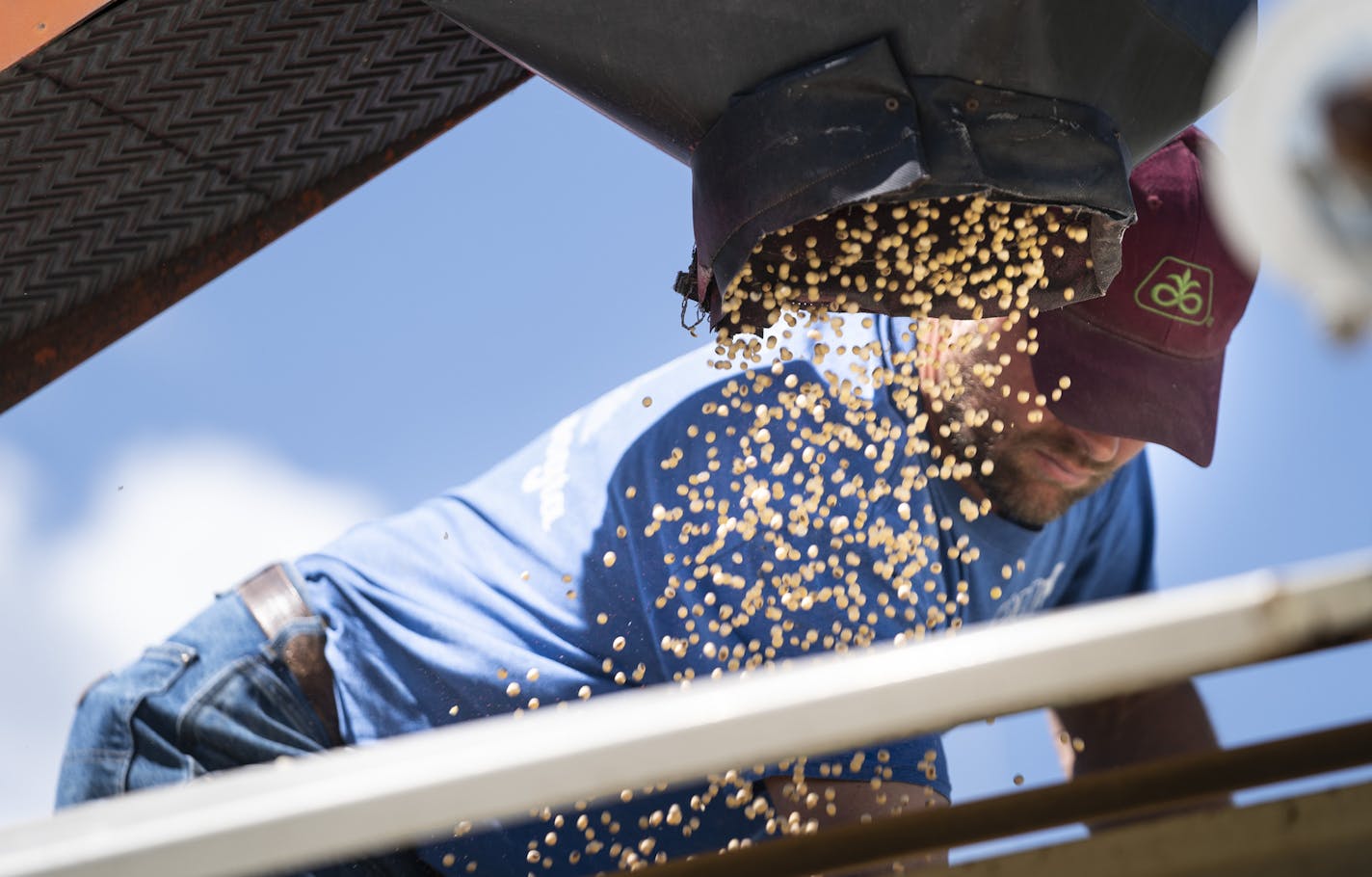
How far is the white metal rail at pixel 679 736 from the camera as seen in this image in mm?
649

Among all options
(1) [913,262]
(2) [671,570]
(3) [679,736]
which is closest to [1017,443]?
(2) [671,570]

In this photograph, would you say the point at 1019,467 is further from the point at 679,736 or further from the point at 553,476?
the point at 679,736

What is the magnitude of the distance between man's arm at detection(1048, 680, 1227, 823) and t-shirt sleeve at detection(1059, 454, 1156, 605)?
0.80 feet

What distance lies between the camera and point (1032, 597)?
3002 millimetres

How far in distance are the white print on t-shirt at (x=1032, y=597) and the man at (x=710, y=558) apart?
95mm

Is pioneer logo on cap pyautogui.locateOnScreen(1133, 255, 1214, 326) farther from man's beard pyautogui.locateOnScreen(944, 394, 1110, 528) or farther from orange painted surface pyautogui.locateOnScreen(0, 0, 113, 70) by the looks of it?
orange painted surface pyautogui.locateOnScreen(0, 0, 113, 70)

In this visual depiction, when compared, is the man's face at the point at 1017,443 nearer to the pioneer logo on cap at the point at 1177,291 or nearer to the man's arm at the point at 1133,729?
the pioneer logo on cap at the point at 1177,291

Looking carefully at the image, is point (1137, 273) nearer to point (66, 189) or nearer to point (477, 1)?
point (477, 1)

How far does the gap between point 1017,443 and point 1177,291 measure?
16.1 inches

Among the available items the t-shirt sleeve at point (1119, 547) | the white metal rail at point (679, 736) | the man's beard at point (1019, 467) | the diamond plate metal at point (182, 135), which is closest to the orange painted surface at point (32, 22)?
the diamond plate metal at point (182, 135)

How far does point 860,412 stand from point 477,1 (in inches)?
40.3

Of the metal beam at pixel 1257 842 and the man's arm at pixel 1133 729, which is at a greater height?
the metal beam at pixel 1257 842

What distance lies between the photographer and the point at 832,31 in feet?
5.04

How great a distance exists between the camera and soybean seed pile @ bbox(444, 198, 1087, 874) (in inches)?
84.8
